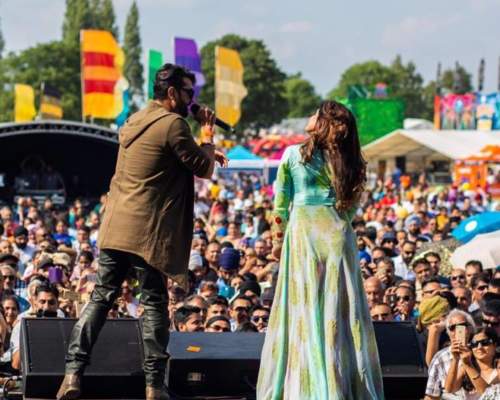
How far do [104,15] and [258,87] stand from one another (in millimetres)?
36458

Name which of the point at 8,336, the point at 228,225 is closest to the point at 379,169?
the point at 228,225

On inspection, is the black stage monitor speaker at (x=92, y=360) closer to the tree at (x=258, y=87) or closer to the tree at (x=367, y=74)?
the tree at (x=258, y=87)

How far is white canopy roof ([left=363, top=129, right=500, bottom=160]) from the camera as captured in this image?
50.6 metres

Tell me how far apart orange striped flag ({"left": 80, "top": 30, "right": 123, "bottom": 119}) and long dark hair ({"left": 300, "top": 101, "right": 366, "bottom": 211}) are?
24.6 metres

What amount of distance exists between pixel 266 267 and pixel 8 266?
2.62 meters

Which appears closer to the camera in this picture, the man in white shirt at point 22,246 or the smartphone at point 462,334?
the smartphone at point 462,334

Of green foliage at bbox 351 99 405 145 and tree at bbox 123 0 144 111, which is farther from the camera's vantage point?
tree at bbox 123 0 144 111

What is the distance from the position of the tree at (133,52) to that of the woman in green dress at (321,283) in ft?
446

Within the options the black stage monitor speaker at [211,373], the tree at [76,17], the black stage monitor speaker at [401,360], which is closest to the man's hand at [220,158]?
the black stage monitor speaker at [211,373]

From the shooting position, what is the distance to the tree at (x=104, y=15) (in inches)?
5443

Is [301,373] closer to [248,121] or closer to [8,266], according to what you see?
[8,266]

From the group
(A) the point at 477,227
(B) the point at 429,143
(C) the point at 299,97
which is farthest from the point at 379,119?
(C) the point at 299,97

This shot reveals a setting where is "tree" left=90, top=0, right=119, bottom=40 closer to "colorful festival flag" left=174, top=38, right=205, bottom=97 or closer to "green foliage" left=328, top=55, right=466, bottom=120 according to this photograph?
"green foliage" left=328, top=55, right=466, bottom=120

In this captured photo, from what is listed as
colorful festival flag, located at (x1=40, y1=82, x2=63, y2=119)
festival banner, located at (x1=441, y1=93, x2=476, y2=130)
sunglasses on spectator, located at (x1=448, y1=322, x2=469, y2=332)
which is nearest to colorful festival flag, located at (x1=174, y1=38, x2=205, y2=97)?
colorful festival flag, located at (x1=40, y1=82, x2=63, y2=119)
